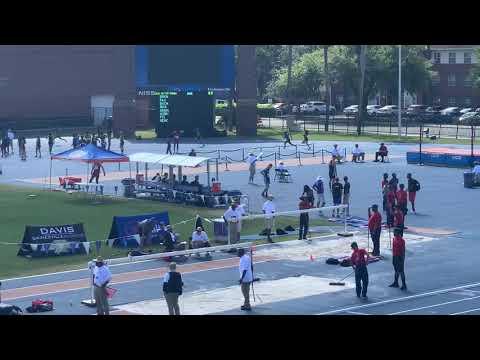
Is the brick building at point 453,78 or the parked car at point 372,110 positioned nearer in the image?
the parked car at point 372,110

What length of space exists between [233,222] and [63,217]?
818 centimetres

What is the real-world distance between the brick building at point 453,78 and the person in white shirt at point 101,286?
3206 inches

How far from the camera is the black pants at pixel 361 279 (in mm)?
21062

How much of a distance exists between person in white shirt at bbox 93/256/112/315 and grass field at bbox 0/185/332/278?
544cm

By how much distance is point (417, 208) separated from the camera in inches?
1395

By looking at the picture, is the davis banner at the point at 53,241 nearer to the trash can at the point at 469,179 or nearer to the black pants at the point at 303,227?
the black pants at the point at 303,227

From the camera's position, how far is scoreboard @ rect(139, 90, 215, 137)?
66.9m

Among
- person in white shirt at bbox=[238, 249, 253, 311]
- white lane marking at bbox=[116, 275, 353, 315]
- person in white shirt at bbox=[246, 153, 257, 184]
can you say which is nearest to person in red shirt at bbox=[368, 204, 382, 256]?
white lane marking at bbox=[116, 275, 353, 315]

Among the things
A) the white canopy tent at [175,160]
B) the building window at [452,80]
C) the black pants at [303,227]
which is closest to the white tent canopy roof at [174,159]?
the white canopy tent at [175,160]

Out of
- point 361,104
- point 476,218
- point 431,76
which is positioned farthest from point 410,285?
point 431,76

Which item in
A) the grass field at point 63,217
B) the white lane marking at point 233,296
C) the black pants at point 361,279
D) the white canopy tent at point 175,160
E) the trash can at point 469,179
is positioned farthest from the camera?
the trash can at point 469,179

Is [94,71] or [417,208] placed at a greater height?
[94,71]
